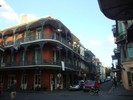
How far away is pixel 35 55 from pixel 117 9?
27449mm

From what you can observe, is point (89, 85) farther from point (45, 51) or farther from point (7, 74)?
point (7, 74)

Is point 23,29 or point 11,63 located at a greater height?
point 23,29

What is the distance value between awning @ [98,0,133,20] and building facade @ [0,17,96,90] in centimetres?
2373

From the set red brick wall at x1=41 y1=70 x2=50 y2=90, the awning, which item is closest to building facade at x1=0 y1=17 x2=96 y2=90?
red brick wall at x1=41 y1=70 x2=50 y2=90

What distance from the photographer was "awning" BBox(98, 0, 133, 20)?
5.06 m

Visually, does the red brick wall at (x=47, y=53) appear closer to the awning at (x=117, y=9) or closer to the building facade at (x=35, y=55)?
the building facade at (x=35, y=55)

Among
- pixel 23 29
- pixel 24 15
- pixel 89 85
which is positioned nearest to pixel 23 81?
pixel 23 29

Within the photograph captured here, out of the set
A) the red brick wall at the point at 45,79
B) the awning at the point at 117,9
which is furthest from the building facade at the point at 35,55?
the awning at the point at 117,9

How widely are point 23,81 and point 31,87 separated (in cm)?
255

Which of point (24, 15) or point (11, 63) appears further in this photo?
point (24, 15)

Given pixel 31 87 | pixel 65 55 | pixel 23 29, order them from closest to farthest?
pixel 31 87
pixel 23 29
pixel 65 55

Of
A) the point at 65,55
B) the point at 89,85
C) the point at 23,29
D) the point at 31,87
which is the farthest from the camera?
the point at 65,55

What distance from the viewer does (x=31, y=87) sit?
31.0 meters

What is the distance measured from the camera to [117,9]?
5426 millimetres
